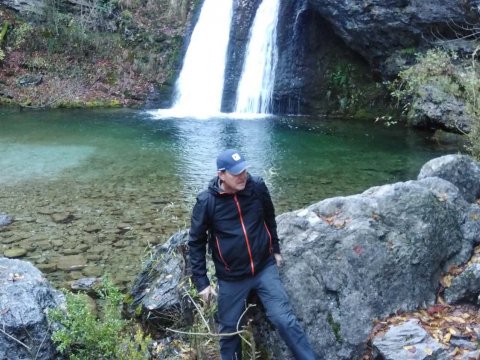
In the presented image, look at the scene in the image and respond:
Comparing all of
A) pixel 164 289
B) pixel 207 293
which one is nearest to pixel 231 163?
pixel 207 293

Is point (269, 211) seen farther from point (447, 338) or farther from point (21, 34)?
point (21, 34)

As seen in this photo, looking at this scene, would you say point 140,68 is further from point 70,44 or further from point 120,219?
point 120,219

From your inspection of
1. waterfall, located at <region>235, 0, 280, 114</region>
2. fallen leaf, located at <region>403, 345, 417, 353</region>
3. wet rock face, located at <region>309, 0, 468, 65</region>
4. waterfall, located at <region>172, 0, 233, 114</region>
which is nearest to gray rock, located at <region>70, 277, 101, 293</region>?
fallen leaf, located at <region>403, 345, 417, 353</region>

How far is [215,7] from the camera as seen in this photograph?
2100 cm

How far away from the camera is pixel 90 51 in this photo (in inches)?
840

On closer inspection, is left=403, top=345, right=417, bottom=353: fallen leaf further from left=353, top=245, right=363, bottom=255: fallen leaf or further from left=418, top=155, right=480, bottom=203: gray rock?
left=418, top=155, right=480, bottom=203: gray rock

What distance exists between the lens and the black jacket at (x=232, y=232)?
12.2 feet

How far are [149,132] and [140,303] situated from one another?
1036 centimetres

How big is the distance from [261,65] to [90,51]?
7648 millimetres

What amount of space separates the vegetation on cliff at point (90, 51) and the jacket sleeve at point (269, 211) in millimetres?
16668

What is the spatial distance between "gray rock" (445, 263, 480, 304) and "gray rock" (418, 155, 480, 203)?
1783mm

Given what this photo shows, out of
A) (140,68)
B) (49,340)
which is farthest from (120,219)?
(140,68)

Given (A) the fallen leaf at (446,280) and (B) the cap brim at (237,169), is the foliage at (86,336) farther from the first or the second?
(A) the fallen leaf at (446,280)

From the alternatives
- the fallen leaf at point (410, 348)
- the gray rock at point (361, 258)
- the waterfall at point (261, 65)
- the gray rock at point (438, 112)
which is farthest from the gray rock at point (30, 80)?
the fallen leaf at point (410, 348)
